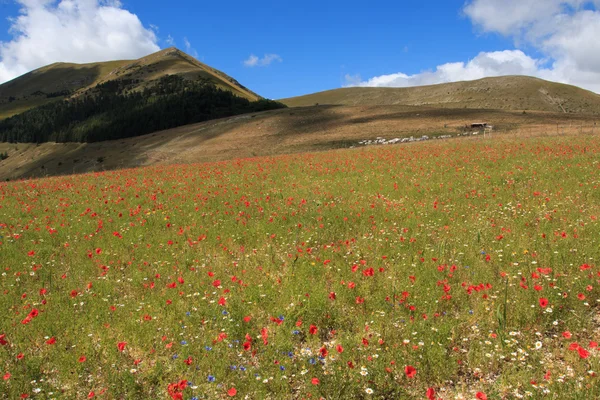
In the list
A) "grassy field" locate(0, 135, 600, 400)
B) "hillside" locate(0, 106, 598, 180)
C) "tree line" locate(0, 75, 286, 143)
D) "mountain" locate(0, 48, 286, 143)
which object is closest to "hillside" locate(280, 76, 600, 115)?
"mountain" locate(0, 48, 286, 143)

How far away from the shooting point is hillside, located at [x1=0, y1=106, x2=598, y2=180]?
4150 centimetres

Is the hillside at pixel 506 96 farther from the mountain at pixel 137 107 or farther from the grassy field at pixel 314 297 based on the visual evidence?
the grassy field at pixel 314 297

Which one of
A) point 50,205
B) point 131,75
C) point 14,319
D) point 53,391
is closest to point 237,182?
point 50,205

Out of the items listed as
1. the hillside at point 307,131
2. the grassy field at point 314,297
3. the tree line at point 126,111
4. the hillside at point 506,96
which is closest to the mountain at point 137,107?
the tree line at point 126,111

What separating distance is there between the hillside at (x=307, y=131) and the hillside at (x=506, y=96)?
6784 cm

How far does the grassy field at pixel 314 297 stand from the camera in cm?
429

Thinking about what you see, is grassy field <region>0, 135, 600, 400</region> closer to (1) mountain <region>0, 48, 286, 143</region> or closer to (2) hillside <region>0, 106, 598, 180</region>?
(2) hillside <region>0, 106, 598, 180</region>

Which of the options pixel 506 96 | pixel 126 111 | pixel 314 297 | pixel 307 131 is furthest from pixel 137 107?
pixel 314 297

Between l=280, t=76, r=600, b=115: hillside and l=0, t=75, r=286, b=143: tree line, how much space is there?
57244 millimetres

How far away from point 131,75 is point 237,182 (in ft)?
637

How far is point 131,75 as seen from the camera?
183000 mm

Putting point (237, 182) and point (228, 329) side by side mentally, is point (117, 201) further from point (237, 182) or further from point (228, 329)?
point (228, 329)

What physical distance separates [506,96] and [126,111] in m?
128

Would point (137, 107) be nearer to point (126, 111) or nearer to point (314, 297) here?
point (126, 111)
